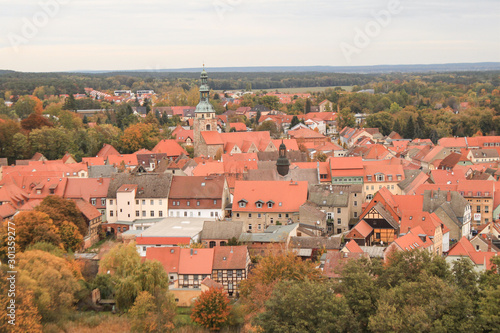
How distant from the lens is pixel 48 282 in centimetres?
3400

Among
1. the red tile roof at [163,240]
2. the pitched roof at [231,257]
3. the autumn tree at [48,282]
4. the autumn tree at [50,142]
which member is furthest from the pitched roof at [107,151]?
the autumn tree at [48,282]

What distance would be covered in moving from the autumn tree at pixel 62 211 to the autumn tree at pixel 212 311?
15.7 metres

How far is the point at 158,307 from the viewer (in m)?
33.7

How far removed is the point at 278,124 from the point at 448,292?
103m

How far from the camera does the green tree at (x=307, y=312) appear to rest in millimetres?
26625

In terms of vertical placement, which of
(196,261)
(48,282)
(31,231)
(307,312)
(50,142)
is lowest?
(196,261)

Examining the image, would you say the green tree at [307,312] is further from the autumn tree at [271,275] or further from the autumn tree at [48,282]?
the autumn tree at [48,282]

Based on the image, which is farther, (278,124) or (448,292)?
(278,124)

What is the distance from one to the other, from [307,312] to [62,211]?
2596 cm

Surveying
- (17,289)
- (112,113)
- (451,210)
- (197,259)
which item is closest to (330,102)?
(112,113)

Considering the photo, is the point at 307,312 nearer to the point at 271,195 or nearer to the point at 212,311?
the point at 212,311

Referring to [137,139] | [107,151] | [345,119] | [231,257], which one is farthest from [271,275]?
[345,119]

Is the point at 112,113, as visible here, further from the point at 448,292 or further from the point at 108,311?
the point at 448,292

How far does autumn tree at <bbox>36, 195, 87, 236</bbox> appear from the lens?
4528cm
